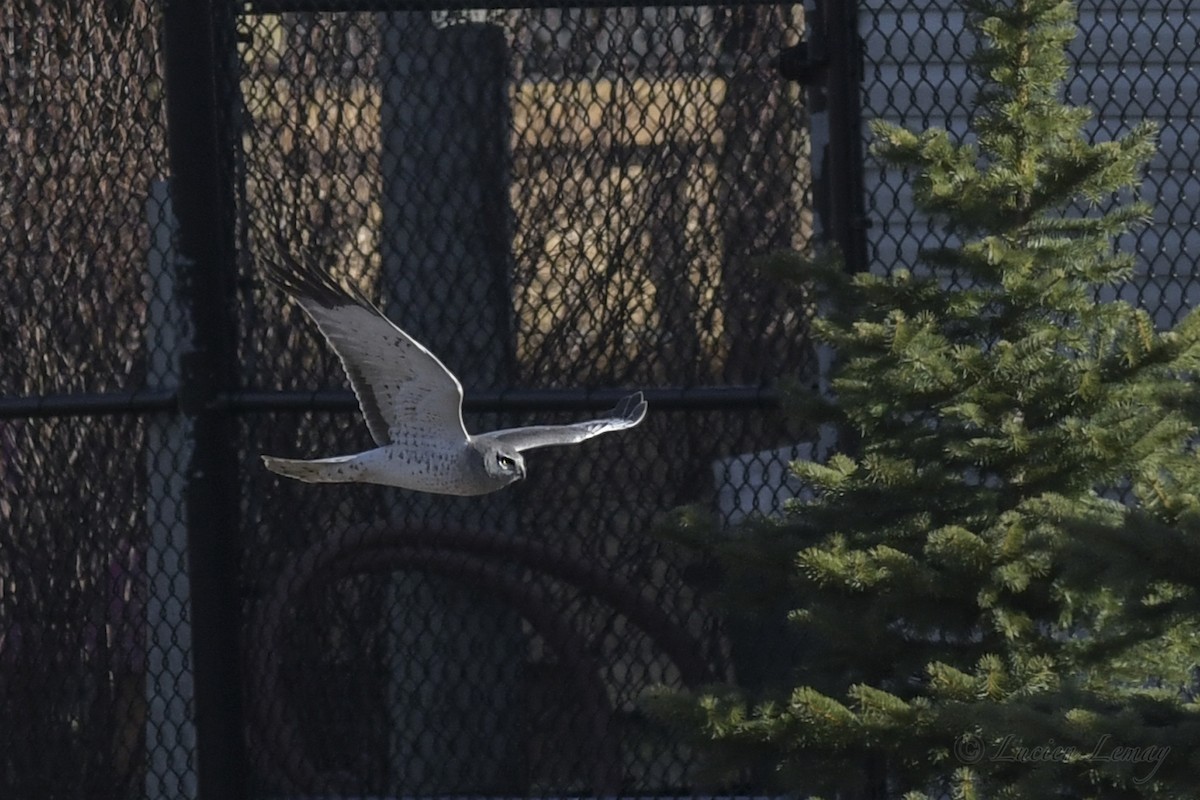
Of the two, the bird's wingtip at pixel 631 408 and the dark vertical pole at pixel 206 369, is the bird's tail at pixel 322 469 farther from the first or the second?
the dark vertical pole at pixel 206 369

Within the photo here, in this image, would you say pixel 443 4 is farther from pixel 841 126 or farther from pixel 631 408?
pixel 631 408

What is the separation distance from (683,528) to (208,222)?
136cm

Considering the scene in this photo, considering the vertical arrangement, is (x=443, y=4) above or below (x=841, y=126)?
above

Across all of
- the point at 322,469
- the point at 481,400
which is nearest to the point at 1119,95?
the point at 481,400

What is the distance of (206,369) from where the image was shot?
380 centimetres

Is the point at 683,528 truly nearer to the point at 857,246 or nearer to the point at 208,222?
the point at 857,246

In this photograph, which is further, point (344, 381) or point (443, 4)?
point (344, 381)

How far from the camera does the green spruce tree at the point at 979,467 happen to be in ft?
9.80

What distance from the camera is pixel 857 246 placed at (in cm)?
366

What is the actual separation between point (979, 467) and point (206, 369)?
68.6 inches

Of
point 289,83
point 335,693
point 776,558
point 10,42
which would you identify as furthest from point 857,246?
point 10,42

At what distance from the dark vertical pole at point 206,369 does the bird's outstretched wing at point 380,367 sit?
3.02 feet

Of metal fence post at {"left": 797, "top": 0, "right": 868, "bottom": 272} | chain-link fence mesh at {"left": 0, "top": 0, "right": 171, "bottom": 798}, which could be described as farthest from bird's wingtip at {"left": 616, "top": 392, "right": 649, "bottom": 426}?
chain-link fence mesh at {"left": 0, "top": 0, "right": 171, "bottom": 798}

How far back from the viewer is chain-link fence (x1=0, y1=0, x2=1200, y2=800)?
12.9 feet
